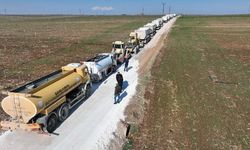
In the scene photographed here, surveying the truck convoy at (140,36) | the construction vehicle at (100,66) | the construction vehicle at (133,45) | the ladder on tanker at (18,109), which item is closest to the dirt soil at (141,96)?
the construction vehicle at (133,45)

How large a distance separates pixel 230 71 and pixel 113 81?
12081 mm

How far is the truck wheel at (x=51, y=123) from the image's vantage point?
15.2 meters

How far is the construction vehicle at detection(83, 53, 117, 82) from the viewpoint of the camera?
24.0m

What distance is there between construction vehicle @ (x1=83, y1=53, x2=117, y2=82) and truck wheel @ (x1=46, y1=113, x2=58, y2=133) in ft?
26.1

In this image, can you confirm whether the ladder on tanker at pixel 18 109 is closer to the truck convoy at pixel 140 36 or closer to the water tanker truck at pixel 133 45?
the water tanker truck at pixel 133 45

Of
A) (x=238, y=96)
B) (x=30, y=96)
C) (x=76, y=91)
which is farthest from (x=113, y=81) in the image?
(x=30, y=96)

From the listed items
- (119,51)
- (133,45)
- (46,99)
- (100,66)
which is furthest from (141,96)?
(133,45)

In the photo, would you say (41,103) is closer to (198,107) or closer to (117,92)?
(117,92)

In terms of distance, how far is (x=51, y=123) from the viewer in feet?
50.8

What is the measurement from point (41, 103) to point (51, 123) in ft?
5.19

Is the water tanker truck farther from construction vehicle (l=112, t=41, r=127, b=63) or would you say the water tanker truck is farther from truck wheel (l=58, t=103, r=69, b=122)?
truck wheel (l=58, t=103, r=69, b=122)

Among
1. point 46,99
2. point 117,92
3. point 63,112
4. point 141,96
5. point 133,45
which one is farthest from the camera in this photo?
point 133,45

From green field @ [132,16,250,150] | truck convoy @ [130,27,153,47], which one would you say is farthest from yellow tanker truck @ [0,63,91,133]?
truck convoy @ [130,27,153,47]

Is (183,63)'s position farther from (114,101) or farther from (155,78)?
(114,101)
